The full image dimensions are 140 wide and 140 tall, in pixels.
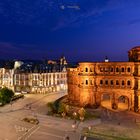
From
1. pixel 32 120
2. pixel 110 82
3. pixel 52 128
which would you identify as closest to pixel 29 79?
Answer: pixel 110 82

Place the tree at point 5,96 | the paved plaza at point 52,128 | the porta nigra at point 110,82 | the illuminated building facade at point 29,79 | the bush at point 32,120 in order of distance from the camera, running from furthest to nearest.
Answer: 1. the illuminated building facade at point 29,79
2. the tree at point 5,96
3. the porta nigra at point 110,82
4. the bush at point 32,120
5. the paved plaza at point 52,128

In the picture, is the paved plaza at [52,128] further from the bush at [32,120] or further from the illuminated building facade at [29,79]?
the illuminated building facade at [29,79]

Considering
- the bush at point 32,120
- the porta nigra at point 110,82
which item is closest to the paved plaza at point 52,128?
the bush at point 32,120

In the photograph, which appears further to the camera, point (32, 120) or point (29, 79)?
point (29, 79)

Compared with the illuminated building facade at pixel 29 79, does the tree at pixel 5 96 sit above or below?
below

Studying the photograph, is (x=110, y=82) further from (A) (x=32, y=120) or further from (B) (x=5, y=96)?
(B) (x=5, y=96)

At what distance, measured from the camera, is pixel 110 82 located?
87.9 meters

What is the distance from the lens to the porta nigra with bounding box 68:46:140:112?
83.8m

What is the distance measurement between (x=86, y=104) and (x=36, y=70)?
173 feet

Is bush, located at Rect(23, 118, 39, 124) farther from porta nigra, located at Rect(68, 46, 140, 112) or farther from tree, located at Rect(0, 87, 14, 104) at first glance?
tree, located at Rect(0, 87, 14, 104)

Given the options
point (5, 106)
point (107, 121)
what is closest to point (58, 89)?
point (5, 106)

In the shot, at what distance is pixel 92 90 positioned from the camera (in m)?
90.2

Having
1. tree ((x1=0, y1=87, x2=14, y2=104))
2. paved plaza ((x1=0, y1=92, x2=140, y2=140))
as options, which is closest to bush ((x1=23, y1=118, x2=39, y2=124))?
paved plaza ((x1=0, y1=92, x2=140, y2=140))

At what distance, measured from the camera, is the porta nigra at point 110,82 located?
275ft
